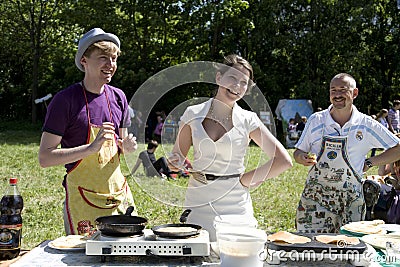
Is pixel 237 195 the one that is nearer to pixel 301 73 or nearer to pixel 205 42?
pixel 205 42

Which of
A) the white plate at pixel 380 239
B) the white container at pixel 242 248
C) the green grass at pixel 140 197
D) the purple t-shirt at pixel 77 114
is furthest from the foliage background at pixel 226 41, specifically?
the white container at pixel 242 248

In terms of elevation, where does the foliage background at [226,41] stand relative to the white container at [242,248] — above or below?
above

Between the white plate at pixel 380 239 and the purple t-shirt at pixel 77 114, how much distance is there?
126 centimetres

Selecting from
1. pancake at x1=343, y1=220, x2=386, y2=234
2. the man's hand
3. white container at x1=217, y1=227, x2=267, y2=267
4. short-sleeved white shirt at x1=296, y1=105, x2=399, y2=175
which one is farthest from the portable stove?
short-sleeved white shirt at x1=296, y1=105, x2=399, y2=175

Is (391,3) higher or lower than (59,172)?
higher

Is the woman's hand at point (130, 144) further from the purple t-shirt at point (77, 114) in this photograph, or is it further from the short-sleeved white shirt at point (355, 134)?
the short-sleeved white shirt at point (355, 134)

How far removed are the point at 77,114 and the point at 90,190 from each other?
1.26 feet

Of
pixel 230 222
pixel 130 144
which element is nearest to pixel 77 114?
pixel 130 144

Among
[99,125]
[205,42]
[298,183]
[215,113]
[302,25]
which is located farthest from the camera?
[302,25]

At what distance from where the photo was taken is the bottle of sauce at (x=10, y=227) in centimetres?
217

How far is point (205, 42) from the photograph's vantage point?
20.5 metres

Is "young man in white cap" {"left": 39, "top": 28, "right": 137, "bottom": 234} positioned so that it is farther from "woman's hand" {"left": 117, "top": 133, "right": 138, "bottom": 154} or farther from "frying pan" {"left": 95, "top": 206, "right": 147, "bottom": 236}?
"frying pan" {"left": 95, "top": 206, "right": 147, "bottom": 236}

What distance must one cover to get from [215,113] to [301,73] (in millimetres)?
21321

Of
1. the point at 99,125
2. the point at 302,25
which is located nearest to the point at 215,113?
the point at 99,125
